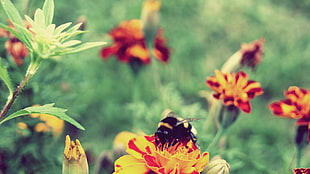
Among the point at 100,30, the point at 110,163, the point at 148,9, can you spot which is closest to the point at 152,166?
the point at 110,163

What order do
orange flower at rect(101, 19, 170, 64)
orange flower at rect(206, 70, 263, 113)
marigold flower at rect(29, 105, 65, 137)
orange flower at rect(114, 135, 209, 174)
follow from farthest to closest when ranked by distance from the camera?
orange flower at rect(101, 19, 170, 64) < marigold flower at rect(29, 105, 65, 137) < orange flower at rect(206, 70, 263, 113) < orange flower at rect(114, 135, 209, 174)

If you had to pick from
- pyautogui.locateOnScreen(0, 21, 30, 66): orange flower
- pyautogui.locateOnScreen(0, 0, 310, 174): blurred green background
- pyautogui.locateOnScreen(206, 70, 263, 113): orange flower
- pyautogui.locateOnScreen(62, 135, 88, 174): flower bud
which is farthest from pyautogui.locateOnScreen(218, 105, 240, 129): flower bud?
pyautogui.locateOnScreen(0, 21, 30, 66): orange flower

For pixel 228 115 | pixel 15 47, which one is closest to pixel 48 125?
pixel 15 47

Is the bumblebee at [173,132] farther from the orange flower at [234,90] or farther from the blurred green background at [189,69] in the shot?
the blurred green background at [189,69]

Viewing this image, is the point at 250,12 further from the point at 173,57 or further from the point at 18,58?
the point at 18,58

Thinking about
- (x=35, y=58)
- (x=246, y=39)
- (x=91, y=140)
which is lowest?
(x=35, y=58)

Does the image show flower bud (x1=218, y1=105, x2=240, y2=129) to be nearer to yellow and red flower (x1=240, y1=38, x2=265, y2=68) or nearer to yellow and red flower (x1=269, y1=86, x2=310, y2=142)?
yellow and red flower (x1=269, y1=86, x2=310, y2=142)

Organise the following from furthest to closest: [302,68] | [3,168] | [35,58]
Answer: [302,68], [3,168], [35,58]

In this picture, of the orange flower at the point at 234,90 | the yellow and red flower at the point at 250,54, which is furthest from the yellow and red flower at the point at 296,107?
the yellow and red flower at the point at 250,54

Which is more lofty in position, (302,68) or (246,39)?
(246,39)
